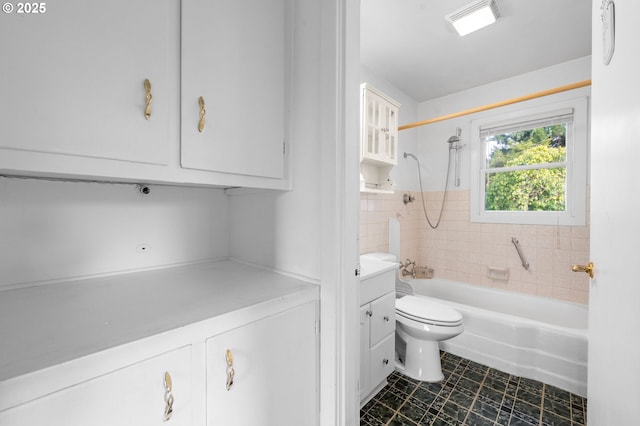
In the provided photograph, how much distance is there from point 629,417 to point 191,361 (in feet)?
3.24

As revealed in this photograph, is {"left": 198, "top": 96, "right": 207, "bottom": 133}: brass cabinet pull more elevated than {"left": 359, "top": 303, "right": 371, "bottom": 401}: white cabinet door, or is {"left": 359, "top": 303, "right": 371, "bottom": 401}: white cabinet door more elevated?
{"left": 198, "top": 96, "right": 207, "bottom": 133}: brass cabinet pull

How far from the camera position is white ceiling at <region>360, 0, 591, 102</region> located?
1682 millimetres

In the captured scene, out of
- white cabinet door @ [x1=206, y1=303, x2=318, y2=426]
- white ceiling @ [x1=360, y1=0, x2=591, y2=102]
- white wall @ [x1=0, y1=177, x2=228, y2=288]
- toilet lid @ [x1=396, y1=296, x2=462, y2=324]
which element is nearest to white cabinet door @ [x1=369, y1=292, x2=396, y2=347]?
toilet lid @ [x1=396, y1=296, x2=462, y2=324]

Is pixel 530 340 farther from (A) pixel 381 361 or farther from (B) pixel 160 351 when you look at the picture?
(B) pixel 160 351

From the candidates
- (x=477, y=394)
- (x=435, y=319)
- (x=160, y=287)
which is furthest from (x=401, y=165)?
(x=160, y=287)

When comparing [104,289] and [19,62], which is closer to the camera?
[19,62]

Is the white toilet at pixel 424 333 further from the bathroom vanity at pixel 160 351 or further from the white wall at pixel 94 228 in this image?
the white wall at pixel 94 228

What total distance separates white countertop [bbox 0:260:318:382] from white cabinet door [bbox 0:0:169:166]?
369 millimetres

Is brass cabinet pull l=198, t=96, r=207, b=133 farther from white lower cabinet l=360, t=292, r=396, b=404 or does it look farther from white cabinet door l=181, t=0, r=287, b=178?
white lower cabinet l=360, t=292, r=396, b=404

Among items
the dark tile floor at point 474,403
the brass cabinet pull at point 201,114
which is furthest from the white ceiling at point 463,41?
the dark tile floor at point 474,403

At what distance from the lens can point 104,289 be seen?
825 mm

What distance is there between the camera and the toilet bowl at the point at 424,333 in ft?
5.68

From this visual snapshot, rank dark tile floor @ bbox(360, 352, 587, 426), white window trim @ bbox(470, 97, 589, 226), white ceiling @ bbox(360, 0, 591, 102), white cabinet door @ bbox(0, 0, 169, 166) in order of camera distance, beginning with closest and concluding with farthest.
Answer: white cabinet door @ bbox(0, 0, 169, 166) → dark tile floor @ bbox(360, 352, 587, 426) → white ceiling @ bbox(360, 0, 591, 102) → white window trim @ bbox(470, 97, 589, 226)

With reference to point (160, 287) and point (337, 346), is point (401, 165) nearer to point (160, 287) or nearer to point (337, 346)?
point (337, 346)
